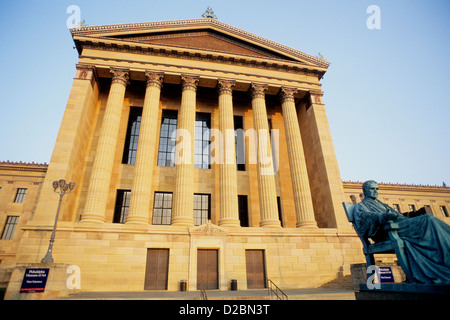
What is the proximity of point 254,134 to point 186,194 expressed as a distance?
29.7 ft

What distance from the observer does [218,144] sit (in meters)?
23.3

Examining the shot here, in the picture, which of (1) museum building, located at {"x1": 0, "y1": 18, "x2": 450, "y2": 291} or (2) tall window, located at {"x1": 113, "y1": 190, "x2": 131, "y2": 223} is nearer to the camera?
(1) museum building, located at {"x1": 0, "y1": 18, "x2": 450, "y2": 291}

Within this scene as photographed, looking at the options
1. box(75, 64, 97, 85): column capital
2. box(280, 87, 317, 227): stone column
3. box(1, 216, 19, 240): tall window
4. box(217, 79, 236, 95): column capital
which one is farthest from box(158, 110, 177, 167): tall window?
box(1, 216, 19, 240): tall window

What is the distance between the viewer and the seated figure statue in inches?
195

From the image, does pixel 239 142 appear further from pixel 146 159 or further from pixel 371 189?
pixel 371 189

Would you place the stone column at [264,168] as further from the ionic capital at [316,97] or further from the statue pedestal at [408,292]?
the statue pedestal at [408,292]

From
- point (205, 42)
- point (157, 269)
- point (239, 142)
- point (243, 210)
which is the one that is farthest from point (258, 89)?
point (157, 269)

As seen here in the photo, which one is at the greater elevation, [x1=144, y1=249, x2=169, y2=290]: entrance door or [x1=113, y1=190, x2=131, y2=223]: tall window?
[x1=113, y1=190, x2=131, y2=223]: tall window

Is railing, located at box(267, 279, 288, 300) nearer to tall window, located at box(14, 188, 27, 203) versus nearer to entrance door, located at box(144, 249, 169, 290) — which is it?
entrance door, located at box(144, 249, 169, 290)

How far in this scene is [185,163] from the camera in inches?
773

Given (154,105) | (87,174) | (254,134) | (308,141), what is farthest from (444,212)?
(87,174)

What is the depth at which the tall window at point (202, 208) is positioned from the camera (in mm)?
21594

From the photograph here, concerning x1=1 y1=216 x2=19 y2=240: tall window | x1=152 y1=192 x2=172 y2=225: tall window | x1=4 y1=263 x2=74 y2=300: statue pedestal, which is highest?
x1=1 y1=216 x2=19 y2=240: tall window

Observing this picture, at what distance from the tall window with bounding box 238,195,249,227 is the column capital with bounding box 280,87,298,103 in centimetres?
1010
